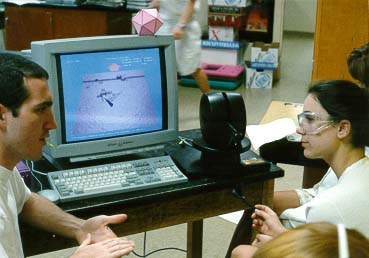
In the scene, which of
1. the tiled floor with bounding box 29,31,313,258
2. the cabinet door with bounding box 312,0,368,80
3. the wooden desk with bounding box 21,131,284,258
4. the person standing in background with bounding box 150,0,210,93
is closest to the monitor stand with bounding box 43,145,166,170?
the wooden desk with bounding box 21,131,284,258

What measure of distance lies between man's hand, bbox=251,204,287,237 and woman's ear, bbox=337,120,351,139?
1.10ft

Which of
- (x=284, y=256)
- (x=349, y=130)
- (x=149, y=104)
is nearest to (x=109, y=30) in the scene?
(x=149, y=104)

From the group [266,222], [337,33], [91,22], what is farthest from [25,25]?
[266,222]

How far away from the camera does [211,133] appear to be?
189 cm

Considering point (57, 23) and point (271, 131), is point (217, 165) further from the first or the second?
point (57, 23)

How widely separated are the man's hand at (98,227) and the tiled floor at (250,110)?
1.19m

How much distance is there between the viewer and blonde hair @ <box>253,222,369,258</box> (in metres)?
0.91

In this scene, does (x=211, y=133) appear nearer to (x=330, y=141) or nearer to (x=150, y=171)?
(x=150, y=171)

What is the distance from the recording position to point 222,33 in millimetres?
5570

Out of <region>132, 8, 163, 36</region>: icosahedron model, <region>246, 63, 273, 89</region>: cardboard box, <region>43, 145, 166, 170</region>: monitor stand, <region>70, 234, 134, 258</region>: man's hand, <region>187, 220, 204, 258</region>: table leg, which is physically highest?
<region>132, 8, 163, 36</region>: icosahedron model

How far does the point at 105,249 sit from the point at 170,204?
1.17 ft

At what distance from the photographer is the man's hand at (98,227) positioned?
1629mm

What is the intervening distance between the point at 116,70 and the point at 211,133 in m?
0.38

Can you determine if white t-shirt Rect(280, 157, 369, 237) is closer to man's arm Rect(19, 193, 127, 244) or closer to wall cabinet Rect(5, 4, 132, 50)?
man's arm Rect(19, 193, 127, 244)
